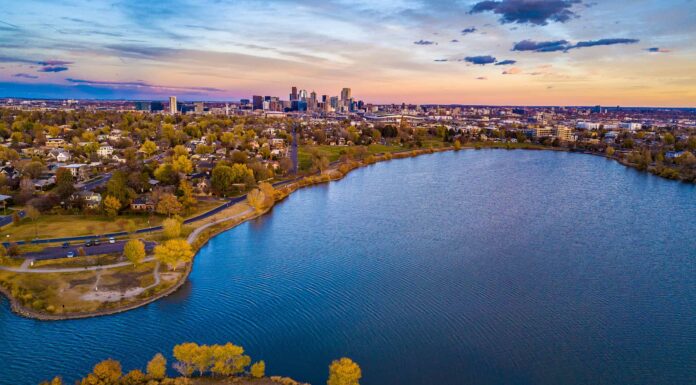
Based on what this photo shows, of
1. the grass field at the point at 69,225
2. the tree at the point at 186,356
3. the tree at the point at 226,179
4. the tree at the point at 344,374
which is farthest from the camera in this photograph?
the tree at the point at 226,179


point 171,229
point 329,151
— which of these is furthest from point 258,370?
point 329,151

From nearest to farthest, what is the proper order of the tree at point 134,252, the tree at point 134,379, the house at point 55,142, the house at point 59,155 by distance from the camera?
the tree at point 134,379, the tree at point 134,252, the house at point 59,155, the house at point 55,142

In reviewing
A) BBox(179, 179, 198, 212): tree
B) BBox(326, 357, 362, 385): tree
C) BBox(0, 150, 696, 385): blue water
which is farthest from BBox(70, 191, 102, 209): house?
BBox(326, 357, 362, 385): tree

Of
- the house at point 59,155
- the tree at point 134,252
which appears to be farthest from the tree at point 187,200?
the house at point 59,155

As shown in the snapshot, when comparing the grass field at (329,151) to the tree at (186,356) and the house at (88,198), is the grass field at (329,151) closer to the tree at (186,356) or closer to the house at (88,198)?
the house at (88,198)

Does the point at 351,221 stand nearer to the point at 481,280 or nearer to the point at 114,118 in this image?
the point at 481,280

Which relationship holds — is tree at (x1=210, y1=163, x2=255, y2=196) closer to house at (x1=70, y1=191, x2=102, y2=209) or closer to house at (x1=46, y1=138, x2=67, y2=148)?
house at (x1=70, y1=191, x2=102, y2=209)
